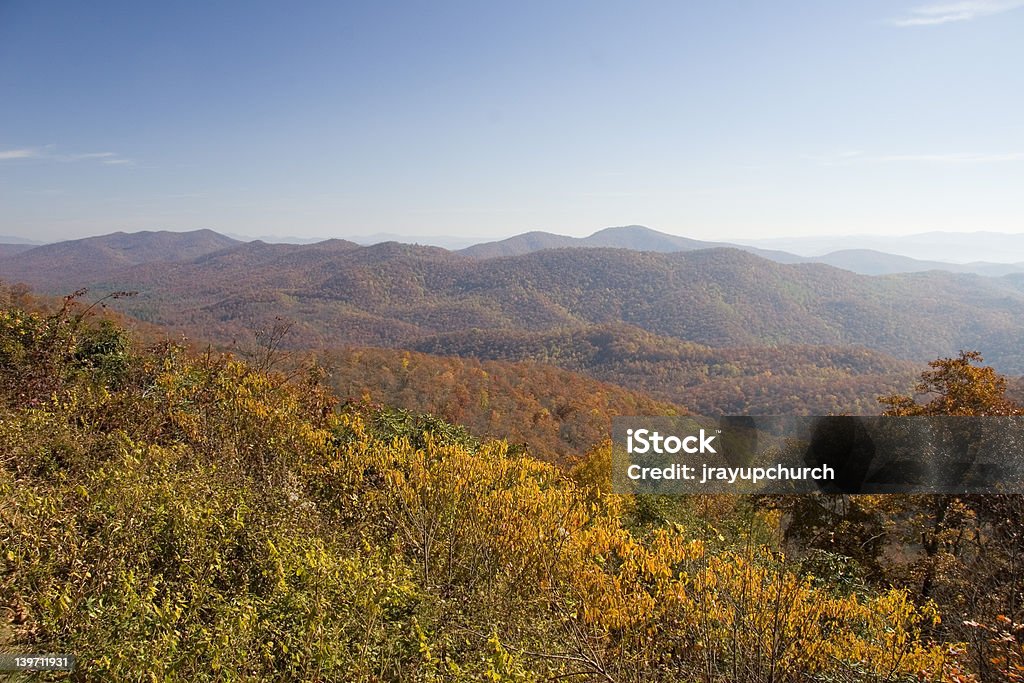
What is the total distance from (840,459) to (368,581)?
35.4 feet

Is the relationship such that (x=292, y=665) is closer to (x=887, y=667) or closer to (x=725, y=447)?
(x=887, y=667)

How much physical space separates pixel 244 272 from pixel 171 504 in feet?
713

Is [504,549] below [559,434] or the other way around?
the other way around

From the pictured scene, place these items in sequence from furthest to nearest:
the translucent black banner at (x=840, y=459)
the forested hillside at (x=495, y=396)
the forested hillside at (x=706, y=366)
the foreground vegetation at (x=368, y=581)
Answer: the forested hillside at (x=706, y=366), the forested hillside at (x=495, y=396), the translucent black banner at (x=840, y=459), the foreground vegetation at (x=368, y=581)

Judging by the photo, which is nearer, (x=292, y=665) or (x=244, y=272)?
(x=292, y=665)

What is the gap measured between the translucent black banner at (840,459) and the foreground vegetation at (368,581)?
4549 mm

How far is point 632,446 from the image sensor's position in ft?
35.0

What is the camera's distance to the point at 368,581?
3691 mm

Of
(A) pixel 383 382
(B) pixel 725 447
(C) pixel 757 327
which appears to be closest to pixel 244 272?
(C) pixel 757 327

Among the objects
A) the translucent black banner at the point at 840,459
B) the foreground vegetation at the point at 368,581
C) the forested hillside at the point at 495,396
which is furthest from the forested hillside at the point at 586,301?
the foreground vegetation at the point at 368,581

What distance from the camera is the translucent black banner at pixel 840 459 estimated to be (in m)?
9.38

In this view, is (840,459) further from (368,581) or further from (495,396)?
(495,396)

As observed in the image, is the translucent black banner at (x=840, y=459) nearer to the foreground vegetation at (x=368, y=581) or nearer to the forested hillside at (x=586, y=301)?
the foreground vegetation at (x=368, y=581)

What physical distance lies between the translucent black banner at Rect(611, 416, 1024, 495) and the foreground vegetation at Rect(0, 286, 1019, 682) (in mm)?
4549
